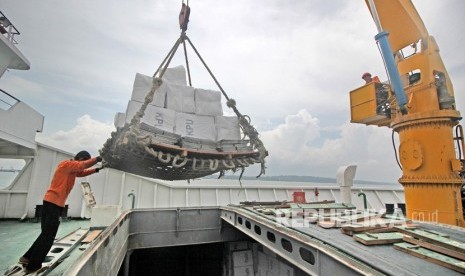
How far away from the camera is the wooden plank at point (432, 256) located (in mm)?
2105

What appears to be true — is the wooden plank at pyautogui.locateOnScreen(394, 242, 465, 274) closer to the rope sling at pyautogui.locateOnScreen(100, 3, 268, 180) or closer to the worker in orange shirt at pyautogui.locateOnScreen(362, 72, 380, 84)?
the worker in orange shirt at pyautogui.locateOnScreen(362, 72, 380, 84)

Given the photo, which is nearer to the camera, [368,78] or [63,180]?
[63,180]

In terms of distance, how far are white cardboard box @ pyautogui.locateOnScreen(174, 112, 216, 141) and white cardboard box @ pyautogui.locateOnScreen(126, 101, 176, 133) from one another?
→ 0.23 m

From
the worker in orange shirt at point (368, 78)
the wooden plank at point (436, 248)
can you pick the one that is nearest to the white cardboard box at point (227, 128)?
the worker in orange shirt at point (368, 78)

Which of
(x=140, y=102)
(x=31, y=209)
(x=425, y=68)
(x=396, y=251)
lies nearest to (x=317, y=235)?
(x=396, y=251)

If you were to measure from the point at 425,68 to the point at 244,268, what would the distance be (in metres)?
6.38

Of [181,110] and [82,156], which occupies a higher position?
[181,110]

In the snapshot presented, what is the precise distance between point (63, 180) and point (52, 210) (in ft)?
1.57

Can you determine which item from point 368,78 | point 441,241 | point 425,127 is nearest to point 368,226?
point 441,241

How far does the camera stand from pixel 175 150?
267 inches

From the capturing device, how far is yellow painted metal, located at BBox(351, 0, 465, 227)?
481cm

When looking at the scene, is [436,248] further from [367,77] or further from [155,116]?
[155,116]

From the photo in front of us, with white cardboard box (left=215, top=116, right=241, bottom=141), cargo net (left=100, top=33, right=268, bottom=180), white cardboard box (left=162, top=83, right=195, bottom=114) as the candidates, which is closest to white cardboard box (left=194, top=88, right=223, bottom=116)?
white cardboard box (left=162, top=83, right=195, bottom=114)

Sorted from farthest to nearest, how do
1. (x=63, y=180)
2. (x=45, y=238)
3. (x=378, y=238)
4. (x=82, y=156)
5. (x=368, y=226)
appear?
(x=82, y=156), (x=63, y=180), (x=45, y=238), (x=368, y=226), (x=378, y=238)
